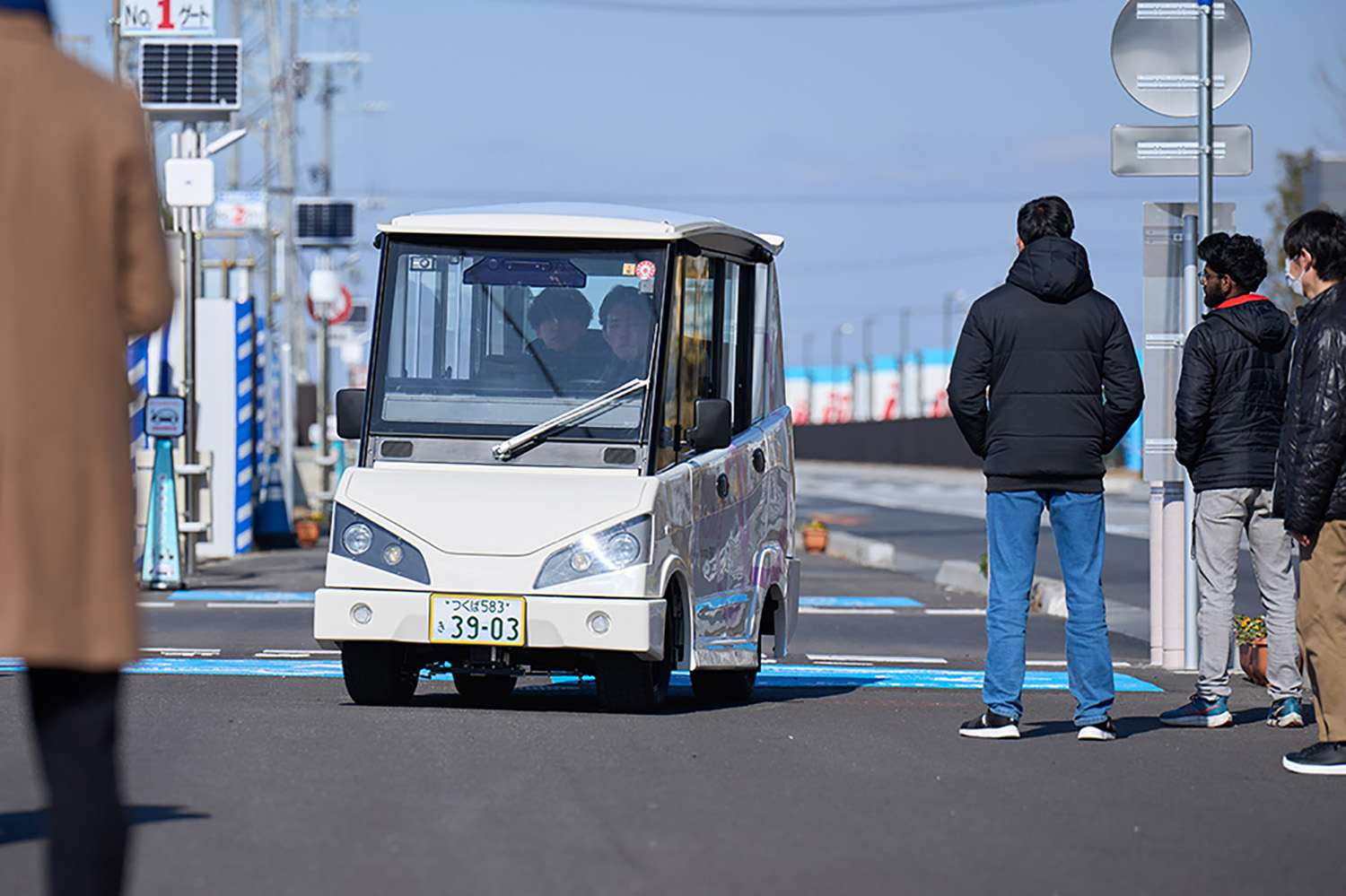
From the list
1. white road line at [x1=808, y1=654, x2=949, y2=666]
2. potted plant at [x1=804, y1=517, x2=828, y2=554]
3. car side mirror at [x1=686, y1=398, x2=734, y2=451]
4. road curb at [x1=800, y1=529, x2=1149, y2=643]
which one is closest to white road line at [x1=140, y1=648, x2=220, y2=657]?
white road line at [x1=808, y1=654, x2=949, y2=666]

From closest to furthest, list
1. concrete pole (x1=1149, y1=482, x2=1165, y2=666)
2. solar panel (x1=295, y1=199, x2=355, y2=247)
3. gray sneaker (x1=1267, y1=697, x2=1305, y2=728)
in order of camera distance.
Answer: gray sneaker (x1=1267, y1=697, x2=1305, y2=728) < concrete pole (x1=1149, y1=482, x2=1165, y2=666) < solar panel (x1=295, y1=199, x2=355, y2=247)

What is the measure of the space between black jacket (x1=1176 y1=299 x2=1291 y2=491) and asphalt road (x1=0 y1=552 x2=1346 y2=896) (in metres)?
1.19

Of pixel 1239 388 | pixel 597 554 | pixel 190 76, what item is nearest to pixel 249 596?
pixel 190 76

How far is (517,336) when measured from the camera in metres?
8.92

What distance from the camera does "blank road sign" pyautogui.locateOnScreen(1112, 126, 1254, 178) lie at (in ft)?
36.5

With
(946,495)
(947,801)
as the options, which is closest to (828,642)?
(947,801)

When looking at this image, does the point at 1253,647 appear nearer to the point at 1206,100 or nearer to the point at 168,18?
the point at 1206,100

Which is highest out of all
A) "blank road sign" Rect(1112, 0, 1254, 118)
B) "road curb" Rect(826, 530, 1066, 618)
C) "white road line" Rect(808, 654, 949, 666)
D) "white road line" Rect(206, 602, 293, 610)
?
"blank road sign" Rect(1112, 0, 1254, 118)

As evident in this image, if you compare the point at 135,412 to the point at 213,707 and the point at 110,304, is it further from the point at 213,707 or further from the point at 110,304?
the point at 110,304

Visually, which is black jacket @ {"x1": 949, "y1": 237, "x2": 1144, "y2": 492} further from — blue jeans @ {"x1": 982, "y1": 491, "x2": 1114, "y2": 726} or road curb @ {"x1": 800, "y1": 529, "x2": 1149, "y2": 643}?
road curb @ {"x1": 800, "y1": 529, "x2": 1149, "y2": 643}

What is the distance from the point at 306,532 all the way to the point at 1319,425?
60.6 ft

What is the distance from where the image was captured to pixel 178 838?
5.29 meters

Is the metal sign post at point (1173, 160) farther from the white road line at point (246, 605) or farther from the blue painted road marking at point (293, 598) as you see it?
the white road line at point (246, 605)

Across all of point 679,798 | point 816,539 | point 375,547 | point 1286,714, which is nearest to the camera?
point 679,798
